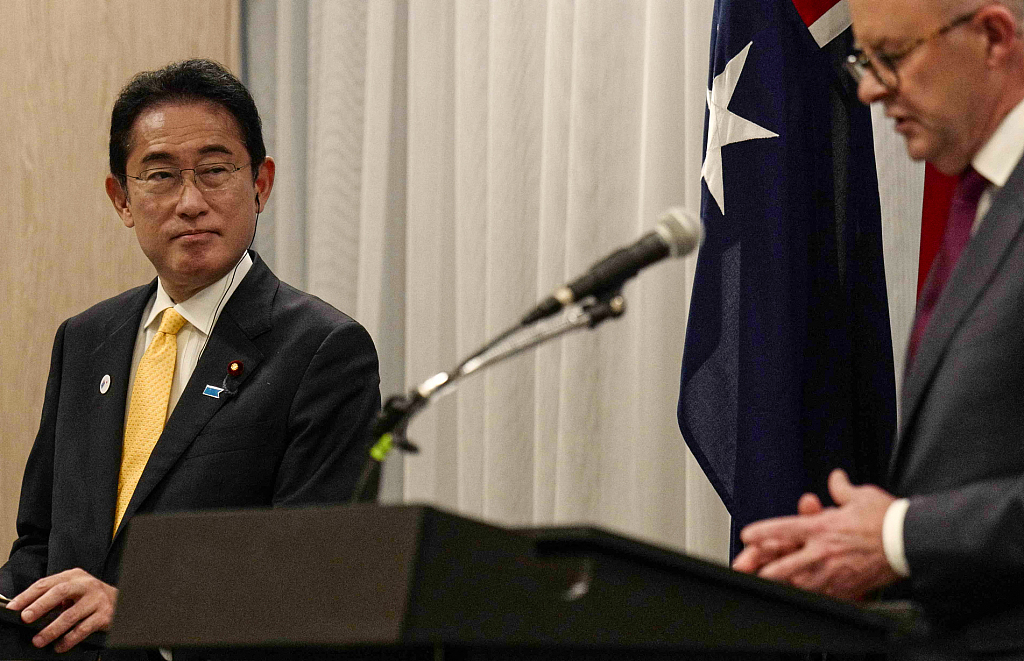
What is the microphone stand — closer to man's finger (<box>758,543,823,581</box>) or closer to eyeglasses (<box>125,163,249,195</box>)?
man's finger (<box>758,543,823,581</box>)

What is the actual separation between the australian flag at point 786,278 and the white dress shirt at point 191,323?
948 millimetres

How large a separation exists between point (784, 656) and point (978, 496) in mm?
255

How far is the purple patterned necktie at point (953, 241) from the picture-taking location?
1.39m

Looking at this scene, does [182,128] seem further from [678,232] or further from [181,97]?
[678,232]

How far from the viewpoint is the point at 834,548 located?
1.16 meters

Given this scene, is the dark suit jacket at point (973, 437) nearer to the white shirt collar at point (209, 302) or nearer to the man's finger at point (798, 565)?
the man's finger at point (798, 565)

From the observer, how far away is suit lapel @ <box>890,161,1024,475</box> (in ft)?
4.10

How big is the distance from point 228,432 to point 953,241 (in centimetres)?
133

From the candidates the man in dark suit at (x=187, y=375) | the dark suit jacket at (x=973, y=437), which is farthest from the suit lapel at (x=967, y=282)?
the man in dark suit at (x=187, y=375)

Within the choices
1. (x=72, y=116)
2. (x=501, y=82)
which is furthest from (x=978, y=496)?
(x=72, y=116)

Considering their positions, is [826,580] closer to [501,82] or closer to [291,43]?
[501,82]

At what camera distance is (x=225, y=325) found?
2256 millimetres

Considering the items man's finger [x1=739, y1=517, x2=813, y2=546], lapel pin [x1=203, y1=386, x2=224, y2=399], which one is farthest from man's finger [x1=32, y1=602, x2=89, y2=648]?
man's finger [x1=739, y1=517, x2=813, y2=546]

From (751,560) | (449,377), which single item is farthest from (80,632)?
(751,560)
